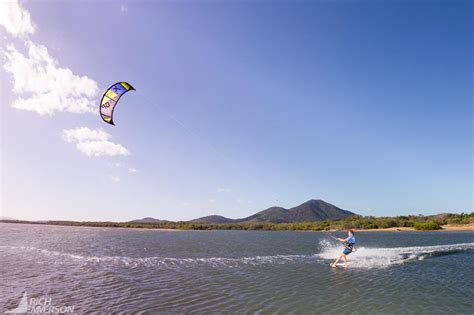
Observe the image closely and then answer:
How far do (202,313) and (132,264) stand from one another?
9.14 m

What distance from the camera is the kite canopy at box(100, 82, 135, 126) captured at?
14.7m

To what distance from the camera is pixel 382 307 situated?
931 cm

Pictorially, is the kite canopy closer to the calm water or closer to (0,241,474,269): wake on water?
the calm water

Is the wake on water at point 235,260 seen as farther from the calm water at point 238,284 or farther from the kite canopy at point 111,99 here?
the kite canopy at point 111,99

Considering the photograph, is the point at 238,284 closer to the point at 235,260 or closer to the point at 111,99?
the point at 235,260
